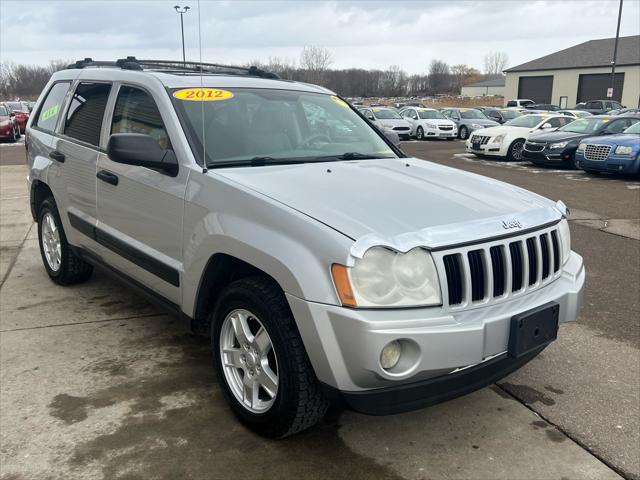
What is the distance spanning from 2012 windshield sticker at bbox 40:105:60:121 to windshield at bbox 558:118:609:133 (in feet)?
45.7

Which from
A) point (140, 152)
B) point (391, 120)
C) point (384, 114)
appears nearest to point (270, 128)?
point (140, 152)

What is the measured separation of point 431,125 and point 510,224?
23.3 metres

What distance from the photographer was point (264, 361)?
9.19ft

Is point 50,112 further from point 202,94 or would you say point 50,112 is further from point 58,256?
point 202,94

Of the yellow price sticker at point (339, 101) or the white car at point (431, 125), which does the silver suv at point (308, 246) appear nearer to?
A: the yellow price sticker at point (339, 101)

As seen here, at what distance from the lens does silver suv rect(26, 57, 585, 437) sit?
2.38 meters

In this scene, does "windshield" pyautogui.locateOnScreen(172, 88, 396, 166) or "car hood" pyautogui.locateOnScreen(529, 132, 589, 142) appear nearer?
"windshield" pyautogui.locateOnScreen(172, 88, 396, 166)

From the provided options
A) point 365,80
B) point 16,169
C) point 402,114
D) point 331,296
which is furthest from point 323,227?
point 365,80

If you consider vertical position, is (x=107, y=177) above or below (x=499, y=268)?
above

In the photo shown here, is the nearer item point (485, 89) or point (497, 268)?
point (497, 268)

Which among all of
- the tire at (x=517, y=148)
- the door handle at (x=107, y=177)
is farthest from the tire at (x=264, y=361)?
the tire at (x=517, y=148)

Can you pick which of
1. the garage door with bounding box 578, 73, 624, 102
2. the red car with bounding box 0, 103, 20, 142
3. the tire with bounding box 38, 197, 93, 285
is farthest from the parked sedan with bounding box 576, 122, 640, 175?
the garage door with bounding box 578, 73, 624, 102

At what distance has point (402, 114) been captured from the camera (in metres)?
27.5

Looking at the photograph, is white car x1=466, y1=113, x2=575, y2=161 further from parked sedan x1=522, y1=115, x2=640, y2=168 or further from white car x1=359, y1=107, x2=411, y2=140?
white car x1=359, y1=107, x2=411, y2=140
